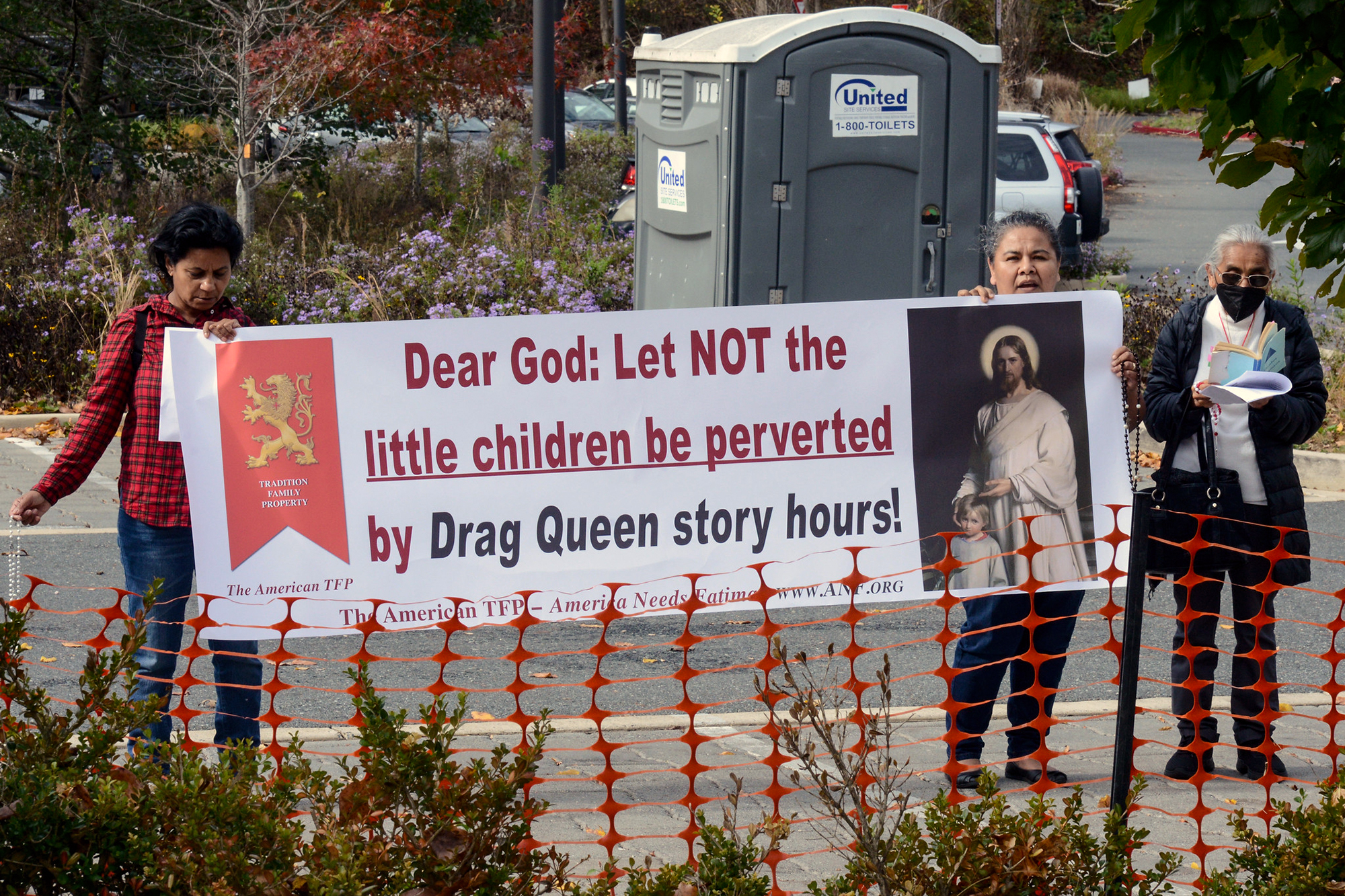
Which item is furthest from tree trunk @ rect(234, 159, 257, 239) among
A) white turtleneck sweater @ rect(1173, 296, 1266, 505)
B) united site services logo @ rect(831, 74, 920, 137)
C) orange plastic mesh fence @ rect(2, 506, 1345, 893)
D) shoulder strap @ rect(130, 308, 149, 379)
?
white turtleneck sweater @ rect(1173, 296, 1266, 505)

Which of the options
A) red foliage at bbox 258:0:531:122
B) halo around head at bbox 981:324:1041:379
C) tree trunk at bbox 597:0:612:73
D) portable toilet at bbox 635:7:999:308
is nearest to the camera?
halo around head at bbox 981:324:1041:379

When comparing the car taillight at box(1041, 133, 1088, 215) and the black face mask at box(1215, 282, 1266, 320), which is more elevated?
the car taillight at box(1041, 133, 1088, 215)

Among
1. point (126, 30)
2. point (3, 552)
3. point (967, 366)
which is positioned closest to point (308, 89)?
point (126, 30)

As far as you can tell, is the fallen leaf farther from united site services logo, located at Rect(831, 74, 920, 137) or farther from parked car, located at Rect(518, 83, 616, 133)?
parked car, located at Rect(518, 83, 616, 133)

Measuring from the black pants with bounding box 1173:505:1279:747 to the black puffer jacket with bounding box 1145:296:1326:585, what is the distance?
0.09 meters

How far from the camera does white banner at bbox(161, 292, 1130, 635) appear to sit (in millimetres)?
4461

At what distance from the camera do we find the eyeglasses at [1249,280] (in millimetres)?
4922

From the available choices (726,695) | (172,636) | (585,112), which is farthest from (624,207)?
(585,112)

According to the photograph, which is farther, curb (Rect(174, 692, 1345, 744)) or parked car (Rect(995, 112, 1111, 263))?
parked car (Rect(995, 112, 1111, 263))

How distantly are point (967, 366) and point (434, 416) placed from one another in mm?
1783

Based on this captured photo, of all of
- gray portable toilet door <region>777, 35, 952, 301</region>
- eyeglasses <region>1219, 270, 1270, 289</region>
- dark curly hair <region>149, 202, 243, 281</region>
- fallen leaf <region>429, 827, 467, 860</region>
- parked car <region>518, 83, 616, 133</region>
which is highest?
parked car <region>518, 83, 616, 133</region>

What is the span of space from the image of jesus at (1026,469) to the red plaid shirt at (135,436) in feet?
8.22

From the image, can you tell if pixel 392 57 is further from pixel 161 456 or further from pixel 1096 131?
pixel 1096 131

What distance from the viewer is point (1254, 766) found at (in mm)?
4969
